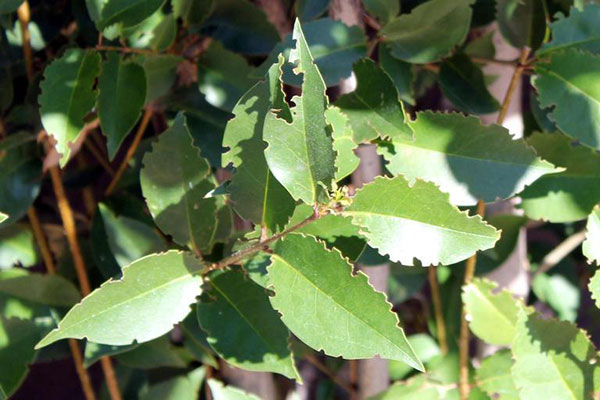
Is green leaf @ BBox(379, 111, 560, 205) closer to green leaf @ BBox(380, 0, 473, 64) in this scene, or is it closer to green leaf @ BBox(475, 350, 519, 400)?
green leaf @ BBox(380, 0, 473, 64)

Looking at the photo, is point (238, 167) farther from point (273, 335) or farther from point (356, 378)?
point (356, 378)

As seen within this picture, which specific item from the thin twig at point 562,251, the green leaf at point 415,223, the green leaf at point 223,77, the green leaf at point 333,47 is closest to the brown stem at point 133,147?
the green leaf at point 223,77

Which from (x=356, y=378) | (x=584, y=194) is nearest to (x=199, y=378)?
(x=356, y=378)

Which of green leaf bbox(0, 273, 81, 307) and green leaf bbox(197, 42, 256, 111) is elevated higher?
green leaf bbox(197, 42, 256, 111)

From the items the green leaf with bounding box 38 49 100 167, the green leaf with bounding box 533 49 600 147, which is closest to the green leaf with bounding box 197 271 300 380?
the green leaf with bounding box 38 49 100 167

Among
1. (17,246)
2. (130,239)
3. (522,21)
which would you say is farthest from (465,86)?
(17,246)

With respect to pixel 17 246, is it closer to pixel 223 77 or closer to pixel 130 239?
pixel 130 239

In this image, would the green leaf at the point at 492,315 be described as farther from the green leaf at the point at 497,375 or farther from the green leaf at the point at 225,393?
the green leaf at the point at 225,393
